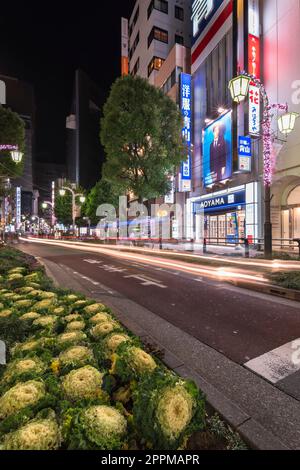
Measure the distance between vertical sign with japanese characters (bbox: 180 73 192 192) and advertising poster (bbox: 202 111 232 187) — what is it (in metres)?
2.51

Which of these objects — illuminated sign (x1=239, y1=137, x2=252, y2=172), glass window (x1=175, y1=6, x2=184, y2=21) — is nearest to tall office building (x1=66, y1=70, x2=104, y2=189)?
glass window (x1=175, y1=6, x2=184, y2=21)

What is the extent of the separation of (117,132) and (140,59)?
102ft

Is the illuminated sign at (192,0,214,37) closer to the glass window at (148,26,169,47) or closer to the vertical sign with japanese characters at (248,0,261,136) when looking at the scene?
the vertical sign with japanese characters at (248,0,261,136)

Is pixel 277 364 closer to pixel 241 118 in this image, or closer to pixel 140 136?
pixel 140 136

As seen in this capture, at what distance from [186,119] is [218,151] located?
7128mm

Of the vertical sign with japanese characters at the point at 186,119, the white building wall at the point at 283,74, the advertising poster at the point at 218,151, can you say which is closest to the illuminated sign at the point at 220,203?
the advertising poster at the point at 218,151

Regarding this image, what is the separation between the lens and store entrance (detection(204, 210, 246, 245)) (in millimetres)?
22527

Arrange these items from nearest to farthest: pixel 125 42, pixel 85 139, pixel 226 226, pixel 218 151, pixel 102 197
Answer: pixel 218 151 < pixel 226 226 < pixel 102 197 < pixel 125 42 < pixel 85 139

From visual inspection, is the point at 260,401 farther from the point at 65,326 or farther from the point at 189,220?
the point at 189,220

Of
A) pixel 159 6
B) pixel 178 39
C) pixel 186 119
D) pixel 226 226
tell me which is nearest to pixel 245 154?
pixel 226 226

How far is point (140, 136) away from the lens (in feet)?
69.7

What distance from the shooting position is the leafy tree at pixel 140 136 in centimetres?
2105

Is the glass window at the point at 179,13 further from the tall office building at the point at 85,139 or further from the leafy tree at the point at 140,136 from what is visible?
→ the tall office building at the point at 85,139
